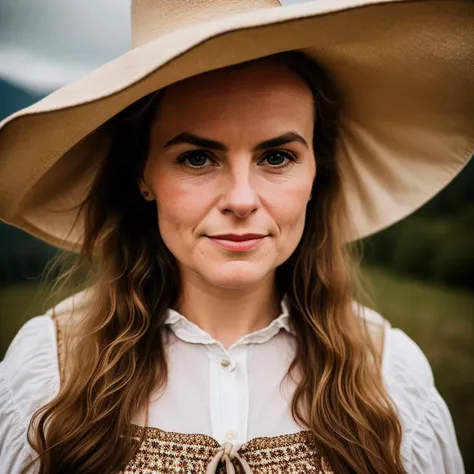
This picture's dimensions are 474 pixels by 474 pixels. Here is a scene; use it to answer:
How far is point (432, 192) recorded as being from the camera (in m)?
1.44

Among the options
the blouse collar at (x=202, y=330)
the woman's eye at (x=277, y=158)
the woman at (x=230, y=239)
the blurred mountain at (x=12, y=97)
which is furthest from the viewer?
the blurred mountain at (x=12, y=97)

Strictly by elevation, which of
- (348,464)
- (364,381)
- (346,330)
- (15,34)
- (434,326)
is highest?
(15,34)

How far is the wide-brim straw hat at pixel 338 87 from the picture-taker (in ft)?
3.00

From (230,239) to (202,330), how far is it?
0.95 ft

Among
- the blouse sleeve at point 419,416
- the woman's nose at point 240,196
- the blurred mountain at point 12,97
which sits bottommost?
the blouse sleeve at point 419,416

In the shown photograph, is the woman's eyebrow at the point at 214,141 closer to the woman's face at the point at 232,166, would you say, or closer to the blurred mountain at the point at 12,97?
the woman's face at the point at 232,166

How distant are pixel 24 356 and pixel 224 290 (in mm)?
512

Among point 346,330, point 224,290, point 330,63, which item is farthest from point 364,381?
point 330,63

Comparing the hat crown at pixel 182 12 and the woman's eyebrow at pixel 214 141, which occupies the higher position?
the hat crown at pixel 182 12

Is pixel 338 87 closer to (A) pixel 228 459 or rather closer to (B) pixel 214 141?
(B) pixel 214 141

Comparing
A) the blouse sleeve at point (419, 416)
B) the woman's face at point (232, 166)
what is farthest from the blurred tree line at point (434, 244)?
the woman's face at point (232, 166)

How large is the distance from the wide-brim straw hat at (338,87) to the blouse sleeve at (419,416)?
0.38m

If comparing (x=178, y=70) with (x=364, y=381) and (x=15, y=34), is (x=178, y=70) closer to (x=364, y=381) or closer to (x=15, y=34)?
(x=364, y=381)

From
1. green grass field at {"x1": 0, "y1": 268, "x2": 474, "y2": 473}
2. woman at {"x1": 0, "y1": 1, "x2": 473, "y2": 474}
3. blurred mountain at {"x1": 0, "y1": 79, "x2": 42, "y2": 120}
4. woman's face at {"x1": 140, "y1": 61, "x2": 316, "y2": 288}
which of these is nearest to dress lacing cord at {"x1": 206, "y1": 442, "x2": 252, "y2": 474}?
woman at {"x1": 0, "y1": 1, "x2": 473, "y2": 474}
